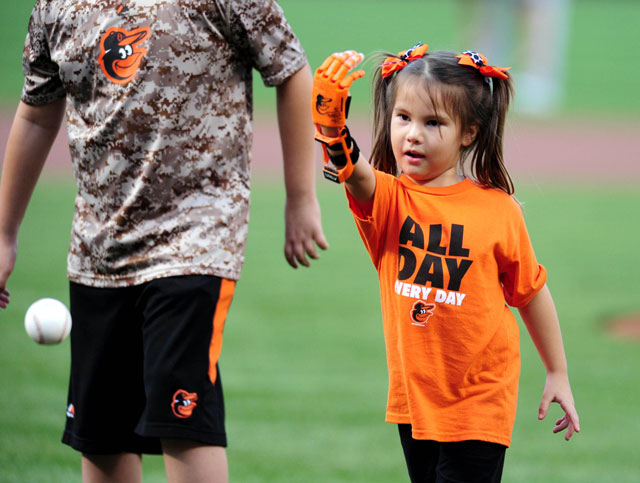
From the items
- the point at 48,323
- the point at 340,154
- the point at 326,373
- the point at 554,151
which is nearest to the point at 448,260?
the point at 340,154

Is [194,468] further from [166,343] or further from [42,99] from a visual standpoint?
[42,99]

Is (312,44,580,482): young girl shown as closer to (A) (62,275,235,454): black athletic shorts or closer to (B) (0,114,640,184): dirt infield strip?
(A) (62,275,235,454): black athletic shorts

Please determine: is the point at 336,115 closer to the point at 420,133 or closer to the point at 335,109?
the point at 335,109

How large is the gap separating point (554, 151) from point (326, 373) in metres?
15.4

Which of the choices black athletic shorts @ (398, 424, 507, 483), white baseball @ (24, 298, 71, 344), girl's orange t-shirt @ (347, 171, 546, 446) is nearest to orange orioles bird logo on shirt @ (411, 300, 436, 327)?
girl's orange t-shirt @ (347, 171, 546, 446)

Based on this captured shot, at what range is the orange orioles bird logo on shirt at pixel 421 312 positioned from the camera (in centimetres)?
263

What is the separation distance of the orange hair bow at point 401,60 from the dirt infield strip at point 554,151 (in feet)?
40.4

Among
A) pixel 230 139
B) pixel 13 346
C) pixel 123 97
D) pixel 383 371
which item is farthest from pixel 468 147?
pixel 13 346

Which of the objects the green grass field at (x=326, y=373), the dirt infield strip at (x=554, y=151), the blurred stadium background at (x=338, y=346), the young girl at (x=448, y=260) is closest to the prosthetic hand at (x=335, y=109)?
the young girl at (x=448, y=260)

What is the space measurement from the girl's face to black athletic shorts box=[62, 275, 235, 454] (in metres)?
0.69

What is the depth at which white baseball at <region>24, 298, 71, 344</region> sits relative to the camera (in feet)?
11.3

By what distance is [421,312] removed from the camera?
8.64 feet

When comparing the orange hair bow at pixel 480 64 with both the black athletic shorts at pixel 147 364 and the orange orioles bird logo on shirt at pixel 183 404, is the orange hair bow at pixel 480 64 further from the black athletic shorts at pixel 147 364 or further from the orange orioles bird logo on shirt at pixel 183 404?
the orange orioles bird logo on shirt at pixel 183 404

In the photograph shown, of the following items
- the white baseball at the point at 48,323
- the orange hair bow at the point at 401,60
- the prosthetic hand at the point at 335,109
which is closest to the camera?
the prosthetic hand at the point at 335,109
